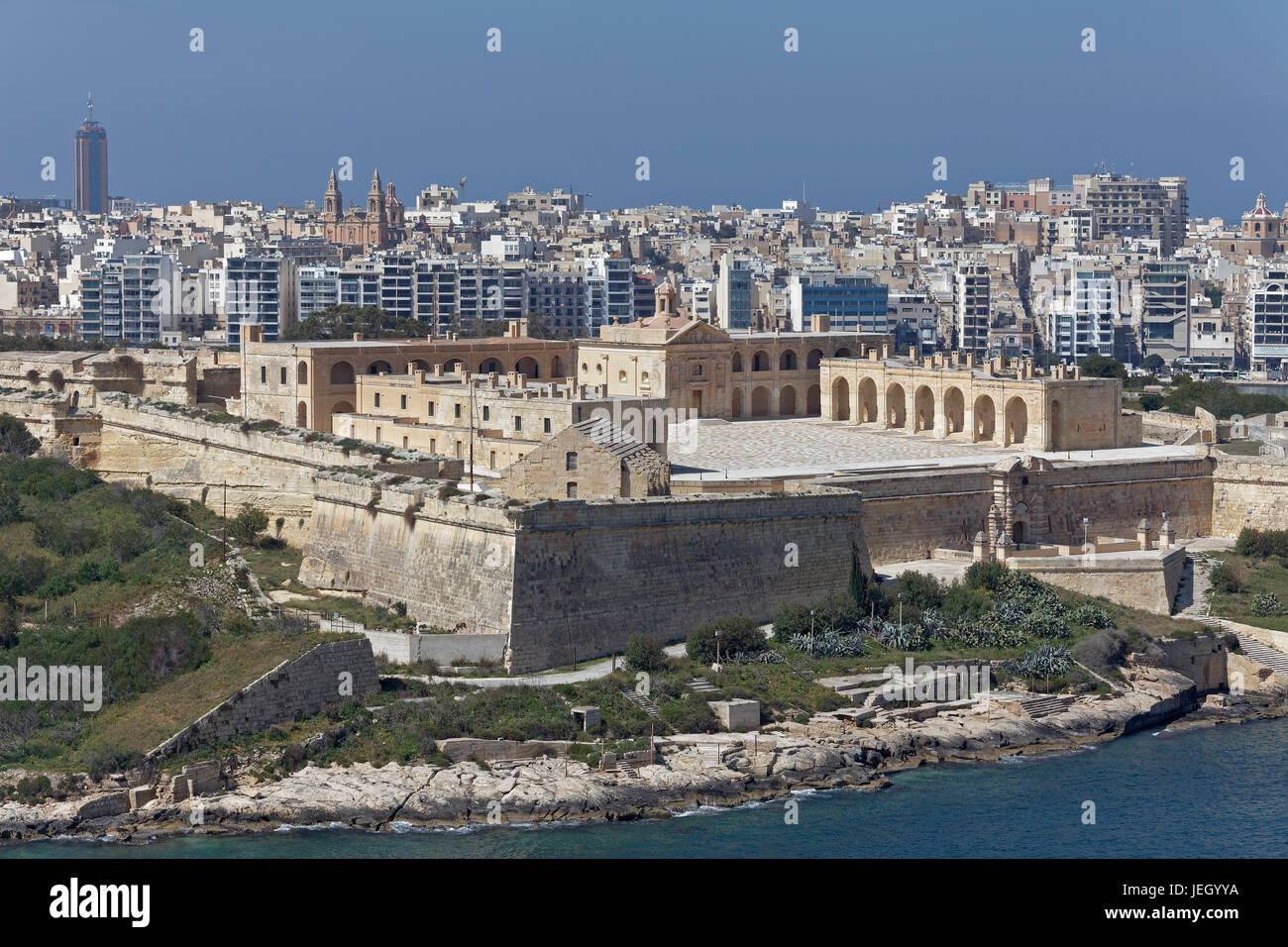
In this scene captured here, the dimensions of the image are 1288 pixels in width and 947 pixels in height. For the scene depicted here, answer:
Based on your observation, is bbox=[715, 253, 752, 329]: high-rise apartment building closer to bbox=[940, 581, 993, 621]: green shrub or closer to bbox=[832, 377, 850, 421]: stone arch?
bbox=[832, 377, 850, 421]: stone arch

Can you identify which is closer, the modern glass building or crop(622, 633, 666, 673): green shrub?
crop(622, 633, 666, 673): green shrub

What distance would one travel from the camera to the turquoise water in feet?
80.2

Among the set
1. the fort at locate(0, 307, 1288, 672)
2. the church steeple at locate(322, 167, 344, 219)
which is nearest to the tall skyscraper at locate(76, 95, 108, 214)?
the church steeple at locate(322, 167, 344, 219)

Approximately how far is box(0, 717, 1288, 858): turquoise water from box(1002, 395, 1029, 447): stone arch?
14.8 meters

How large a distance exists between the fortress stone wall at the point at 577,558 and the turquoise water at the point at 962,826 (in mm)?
4283

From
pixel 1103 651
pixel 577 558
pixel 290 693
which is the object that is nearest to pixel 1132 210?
pixel 1103 651

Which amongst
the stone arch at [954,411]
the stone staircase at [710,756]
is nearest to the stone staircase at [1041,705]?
the stone staircase at [710,756]

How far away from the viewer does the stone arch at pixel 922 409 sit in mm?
46750

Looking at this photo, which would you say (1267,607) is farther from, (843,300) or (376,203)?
(376,203)

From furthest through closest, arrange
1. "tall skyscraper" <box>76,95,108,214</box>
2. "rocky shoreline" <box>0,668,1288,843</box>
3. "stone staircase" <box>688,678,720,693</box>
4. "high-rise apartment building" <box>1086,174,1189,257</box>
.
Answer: "tall skyscraper" <box>76,95,108,214</box>
"high-rise apartment building" <box>1086,174,1189,257</box>
"stone staircase" <box>688,678,720,693</box>
"rocky shoreline" <box>0,668,1288,843</box>

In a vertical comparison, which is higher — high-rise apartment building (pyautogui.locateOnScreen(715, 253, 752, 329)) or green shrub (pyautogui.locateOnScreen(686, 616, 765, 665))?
high-rise apartment building (pyautogui.locateOnScreen(715, 253, 752, 329))

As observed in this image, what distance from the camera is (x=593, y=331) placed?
88312 millimetres

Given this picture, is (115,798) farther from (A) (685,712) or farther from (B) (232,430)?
(B) (232,430)
